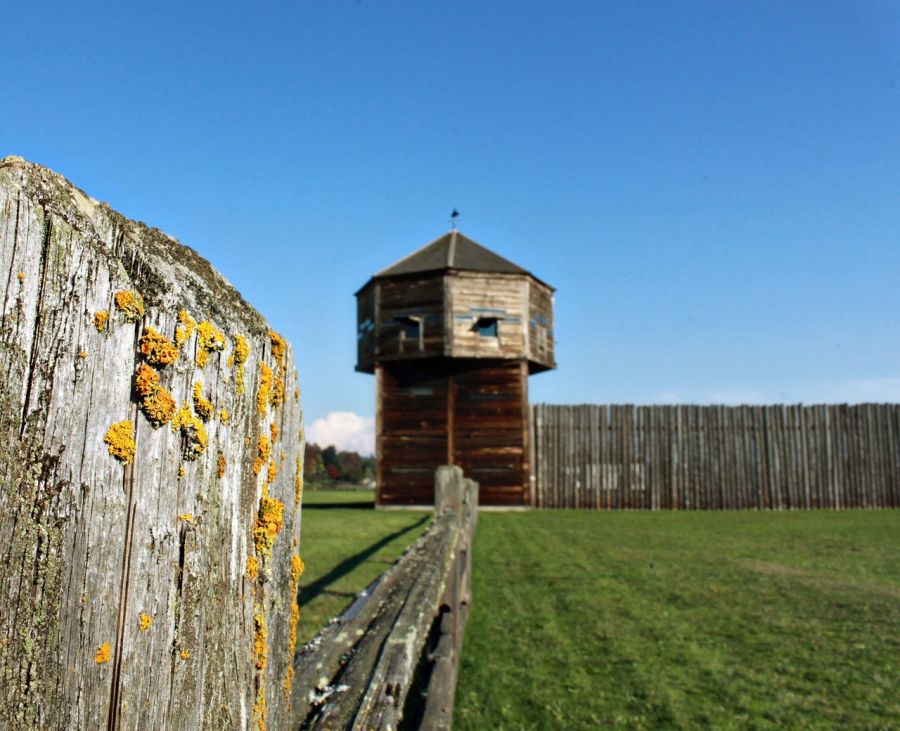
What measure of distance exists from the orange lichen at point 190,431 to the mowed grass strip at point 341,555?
4055 mm

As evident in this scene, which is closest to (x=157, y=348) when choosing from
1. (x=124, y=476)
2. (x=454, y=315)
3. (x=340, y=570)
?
(x=124, y=476)

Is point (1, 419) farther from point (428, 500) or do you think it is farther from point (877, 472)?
point (877, 472)

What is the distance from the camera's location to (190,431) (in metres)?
0.97

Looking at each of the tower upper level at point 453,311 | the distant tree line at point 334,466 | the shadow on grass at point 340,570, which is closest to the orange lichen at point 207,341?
the shadow on grass at point 340,570

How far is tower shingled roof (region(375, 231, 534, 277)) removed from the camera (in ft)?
67.4

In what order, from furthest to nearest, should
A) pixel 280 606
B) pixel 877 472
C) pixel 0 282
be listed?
pixel 877 472 < pixel 280 606 < pixel 0 282

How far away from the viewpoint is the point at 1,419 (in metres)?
0.73

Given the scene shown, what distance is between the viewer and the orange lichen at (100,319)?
2.69 feet

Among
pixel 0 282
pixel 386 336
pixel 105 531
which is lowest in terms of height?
pixel 105 531

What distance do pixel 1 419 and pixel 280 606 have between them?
68 cm

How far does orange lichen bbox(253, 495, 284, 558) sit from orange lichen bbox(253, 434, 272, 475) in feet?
0.19

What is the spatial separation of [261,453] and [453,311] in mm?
18920

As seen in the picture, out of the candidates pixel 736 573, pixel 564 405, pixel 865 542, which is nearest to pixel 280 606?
pixel 736 573

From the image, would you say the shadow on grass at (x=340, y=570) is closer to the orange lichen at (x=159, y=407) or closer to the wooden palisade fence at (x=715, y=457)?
the orange lichen at (x=159, y=407)
